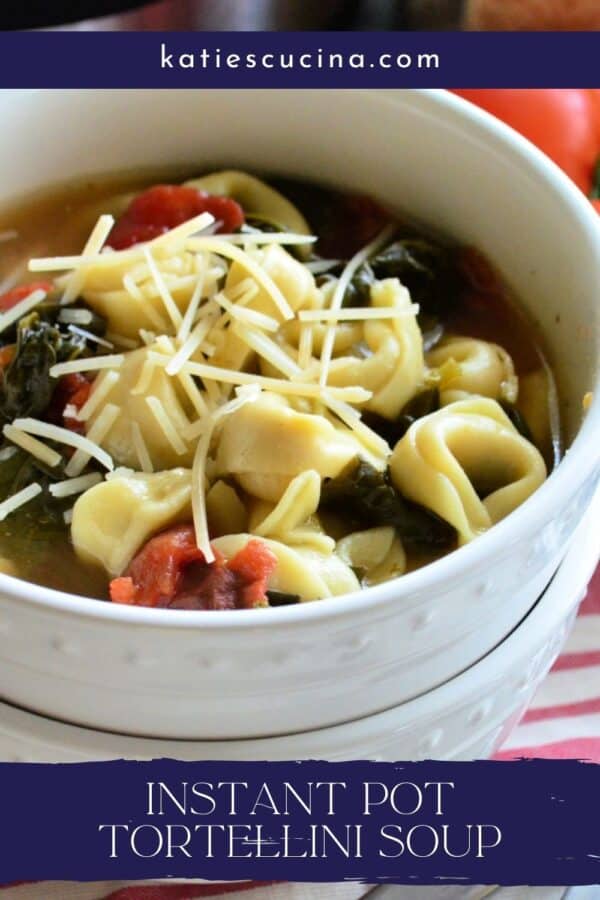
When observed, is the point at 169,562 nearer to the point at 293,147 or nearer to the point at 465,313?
the point at 465,313

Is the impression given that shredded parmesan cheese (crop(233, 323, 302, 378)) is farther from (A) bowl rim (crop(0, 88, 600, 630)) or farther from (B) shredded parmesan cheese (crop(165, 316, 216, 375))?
(A) bowl rim (crop(0, 88, 600, 630))

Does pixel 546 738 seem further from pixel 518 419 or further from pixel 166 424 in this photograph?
pixel 166 424

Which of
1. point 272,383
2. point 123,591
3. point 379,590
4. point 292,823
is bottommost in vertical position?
point 292,823

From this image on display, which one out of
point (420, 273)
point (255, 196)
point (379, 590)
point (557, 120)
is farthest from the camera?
point (557, 120)

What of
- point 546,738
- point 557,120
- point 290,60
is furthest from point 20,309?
point 557,120

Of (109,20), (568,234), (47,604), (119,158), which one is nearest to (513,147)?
(568,234)

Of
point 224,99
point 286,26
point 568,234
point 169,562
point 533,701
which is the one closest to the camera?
point 169,562

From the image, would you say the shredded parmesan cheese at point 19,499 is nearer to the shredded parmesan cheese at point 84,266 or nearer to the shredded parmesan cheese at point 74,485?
the shredded parmesan cheese at point 74,485
